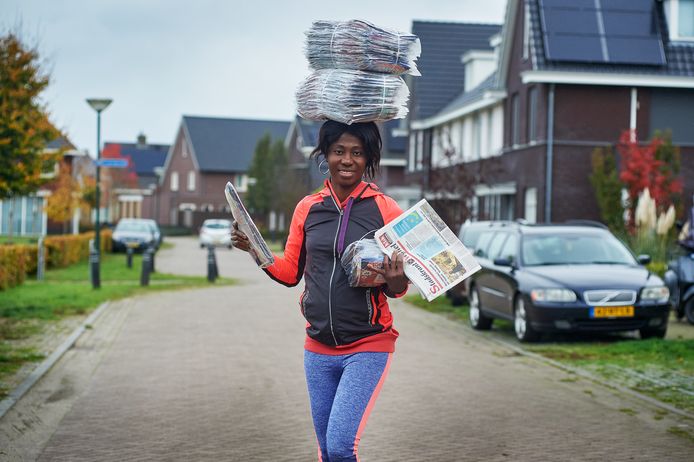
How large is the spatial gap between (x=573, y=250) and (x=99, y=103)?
49.5 ft

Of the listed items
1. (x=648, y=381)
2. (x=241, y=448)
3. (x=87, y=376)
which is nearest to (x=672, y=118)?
(x=648, y=381)

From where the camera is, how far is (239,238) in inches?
178

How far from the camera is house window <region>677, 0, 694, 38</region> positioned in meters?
30.4

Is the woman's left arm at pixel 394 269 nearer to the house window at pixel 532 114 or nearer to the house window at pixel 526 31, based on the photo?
the house window at pixel 532 114

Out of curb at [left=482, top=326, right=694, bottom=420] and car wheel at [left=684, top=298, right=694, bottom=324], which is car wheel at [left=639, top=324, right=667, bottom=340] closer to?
curb at [left=482, top=326, right=694, bottom=420]

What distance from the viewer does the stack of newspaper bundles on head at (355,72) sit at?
457cm

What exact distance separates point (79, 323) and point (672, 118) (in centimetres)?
1973

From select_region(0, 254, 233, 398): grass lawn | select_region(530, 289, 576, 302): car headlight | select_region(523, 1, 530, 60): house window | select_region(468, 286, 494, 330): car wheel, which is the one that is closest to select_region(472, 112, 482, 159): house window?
select_region(523, 1, 530, 60): house window

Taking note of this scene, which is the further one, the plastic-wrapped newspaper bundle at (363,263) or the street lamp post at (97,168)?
the street lamp post at (97,168)

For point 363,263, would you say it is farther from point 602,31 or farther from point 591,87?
point 602,31

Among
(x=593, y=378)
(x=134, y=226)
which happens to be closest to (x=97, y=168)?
(x=593, y=378)

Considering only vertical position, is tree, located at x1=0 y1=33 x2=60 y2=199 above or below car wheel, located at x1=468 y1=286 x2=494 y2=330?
above

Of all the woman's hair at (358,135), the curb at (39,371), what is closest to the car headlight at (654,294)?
the curb at (39,371)

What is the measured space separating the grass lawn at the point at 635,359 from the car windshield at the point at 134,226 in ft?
108
